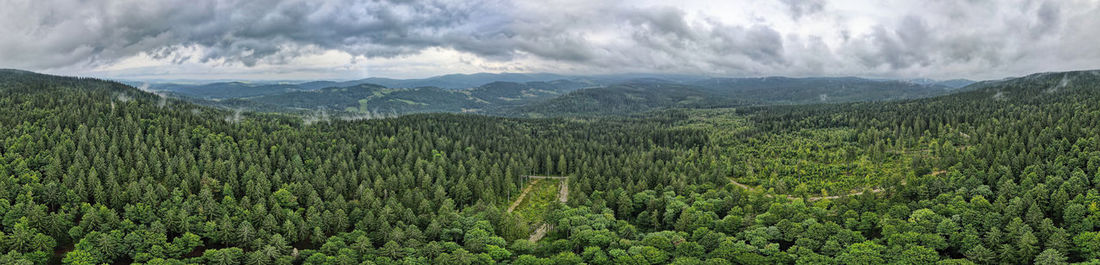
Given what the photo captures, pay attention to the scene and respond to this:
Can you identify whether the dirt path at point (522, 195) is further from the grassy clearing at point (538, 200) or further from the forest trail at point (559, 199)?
the grassy clearing at point (538, 200)

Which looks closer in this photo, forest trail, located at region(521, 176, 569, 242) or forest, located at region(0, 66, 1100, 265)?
forest, located at region(0, 66, 1100, 265)

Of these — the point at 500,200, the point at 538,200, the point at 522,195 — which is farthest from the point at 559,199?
the point at 500,200

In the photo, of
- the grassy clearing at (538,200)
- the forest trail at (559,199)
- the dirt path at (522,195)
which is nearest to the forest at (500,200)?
the grassy clearing at (538,200)

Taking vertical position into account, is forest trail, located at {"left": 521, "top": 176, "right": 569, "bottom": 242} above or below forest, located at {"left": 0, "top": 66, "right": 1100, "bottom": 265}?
below

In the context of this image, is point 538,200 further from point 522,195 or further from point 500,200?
point 500,200

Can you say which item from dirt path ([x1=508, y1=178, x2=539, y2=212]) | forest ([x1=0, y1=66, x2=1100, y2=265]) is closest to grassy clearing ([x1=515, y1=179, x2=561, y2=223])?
forest ([x1=0, y1=66, x2=1100, y2=265])

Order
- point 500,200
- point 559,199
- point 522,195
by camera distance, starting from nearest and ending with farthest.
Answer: point 500,200
point 559,199
point 522,195

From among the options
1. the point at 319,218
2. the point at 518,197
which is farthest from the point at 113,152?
the point at 518,197

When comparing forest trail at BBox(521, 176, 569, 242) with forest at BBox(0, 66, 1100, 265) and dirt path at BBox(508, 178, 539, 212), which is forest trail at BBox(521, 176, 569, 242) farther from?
forest at BBox(0, 66, 1100, 265)

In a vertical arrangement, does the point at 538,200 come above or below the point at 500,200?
below

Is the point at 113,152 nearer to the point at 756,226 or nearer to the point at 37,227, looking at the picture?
the point at 37,227
